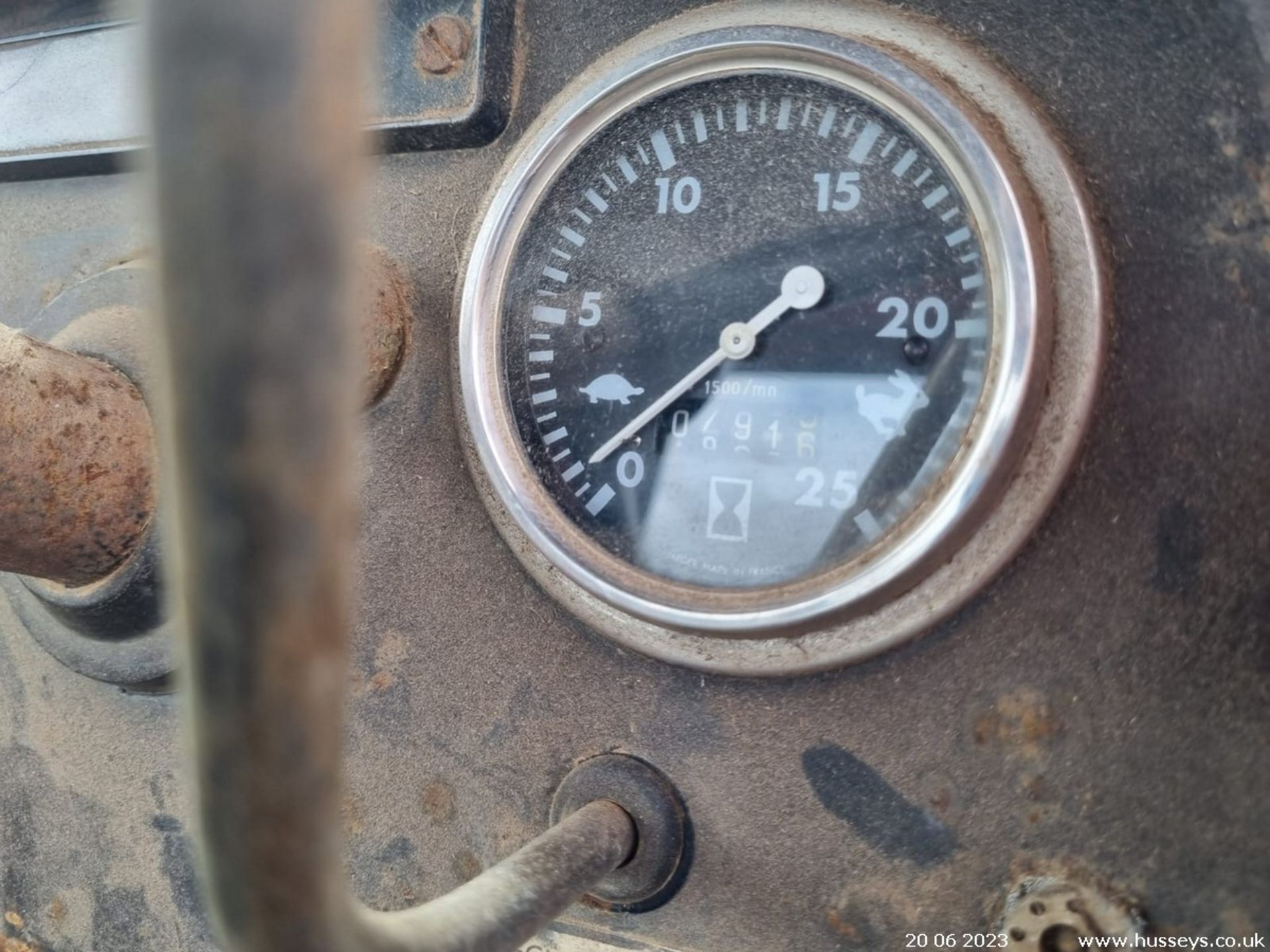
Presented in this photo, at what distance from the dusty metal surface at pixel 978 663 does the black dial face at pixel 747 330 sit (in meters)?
0.08

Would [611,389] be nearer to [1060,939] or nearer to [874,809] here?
[874,809]

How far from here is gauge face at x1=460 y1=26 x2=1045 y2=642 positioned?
749 millimetres

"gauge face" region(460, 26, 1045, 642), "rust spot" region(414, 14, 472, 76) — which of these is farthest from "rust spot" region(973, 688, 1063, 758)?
"rust spot" region(414, 14, 472, 76)

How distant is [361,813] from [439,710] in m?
0.13

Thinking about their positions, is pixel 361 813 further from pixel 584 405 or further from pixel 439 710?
pixel 584 405

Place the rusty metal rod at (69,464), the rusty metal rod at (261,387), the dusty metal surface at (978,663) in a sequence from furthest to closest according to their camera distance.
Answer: the rusty metal rod at (69,464), the dusty metal surface at (978,663), the rusty metal rod at (261,387)

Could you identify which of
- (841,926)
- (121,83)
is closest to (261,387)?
(841,926)

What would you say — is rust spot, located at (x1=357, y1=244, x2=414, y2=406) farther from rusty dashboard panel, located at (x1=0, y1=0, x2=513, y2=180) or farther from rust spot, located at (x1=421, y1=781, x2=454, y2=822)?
rust spot, located at (x1=421, y1=781, x2=454, y2=822)

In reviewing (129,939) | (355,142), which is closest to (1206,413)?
(355,142)

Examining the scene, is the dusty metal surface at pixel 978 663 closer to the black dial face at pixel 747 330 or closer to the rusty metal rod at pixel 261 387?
the black dial face at pixel 747 330

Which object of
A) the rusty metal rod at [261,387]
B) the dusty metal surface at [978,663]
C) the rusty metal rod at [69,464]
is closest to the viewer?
the rusty metal rod at [261,387]

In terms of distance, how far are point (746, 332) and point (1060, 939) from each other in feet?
1.60

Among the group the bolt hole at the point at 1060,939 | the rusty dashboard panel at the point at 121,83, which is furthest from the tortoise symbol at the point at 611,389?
the bolt hole at the point at 1060,939

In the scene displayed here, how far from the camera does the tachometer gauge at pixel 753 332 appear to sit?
0.75m
